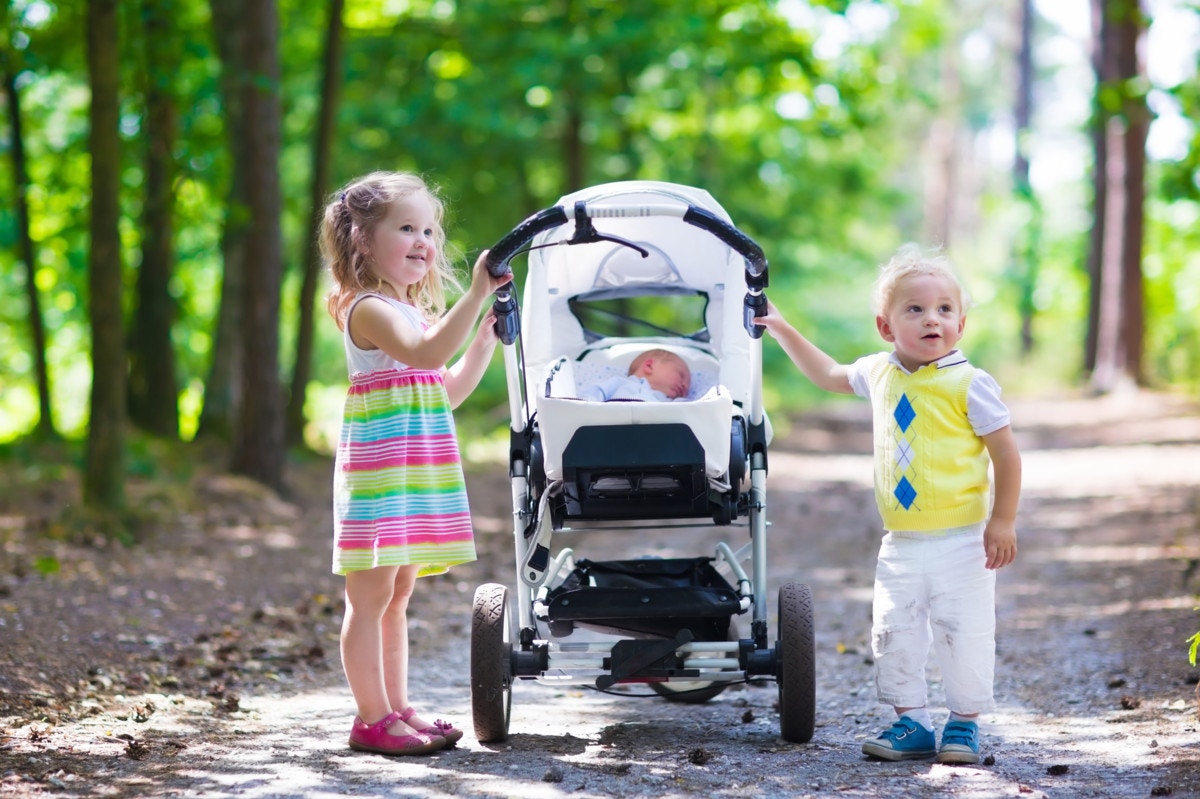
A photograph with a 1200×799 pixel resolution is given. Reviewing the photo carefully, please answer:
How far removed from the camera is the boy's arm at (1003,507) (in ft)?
13.1

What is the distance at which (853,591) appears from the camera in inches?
311

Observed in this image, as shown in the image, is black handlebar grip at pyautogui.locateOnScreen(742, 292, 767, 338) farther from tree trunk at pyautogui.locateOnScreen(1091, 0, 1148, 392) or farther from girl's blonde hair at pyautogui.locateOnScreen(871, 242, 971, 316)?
tree trunk at pyautogui.locateOnScreen(1091, 0, 1148, 392)

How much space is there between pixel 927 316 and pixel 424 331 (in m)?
1.66

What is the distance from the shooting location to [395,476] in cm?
418

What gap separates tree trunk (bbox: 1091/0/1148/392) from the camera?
1961 centimetres

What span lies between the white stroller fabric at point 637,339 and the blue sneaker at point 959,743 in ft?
3.67

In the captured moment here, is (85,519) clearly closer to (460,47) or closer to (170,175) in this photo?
(170,175)

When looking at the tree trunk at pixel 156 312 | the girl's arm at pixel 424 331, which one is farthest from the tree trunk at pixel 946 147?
the girl's arm at pixel 424 331

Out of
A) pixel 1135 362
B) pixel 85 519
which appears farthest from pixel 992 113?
pixel 85 519

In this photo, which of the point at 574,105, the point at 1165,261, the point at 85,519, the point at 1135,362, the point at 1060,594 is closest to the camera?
the point at 1060,594

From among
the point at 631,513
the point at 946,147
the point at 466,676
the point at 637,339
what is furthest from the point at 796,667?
the point at 946,147

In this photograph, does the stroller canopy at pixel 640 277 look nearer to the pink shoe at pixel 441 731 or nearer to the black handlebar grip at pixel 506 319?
the black handlebar grip at pixel 506 319

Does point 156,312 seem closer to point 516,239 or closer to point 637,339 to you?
point 637,339

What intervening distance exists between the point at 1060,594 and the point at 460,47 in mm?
10028
